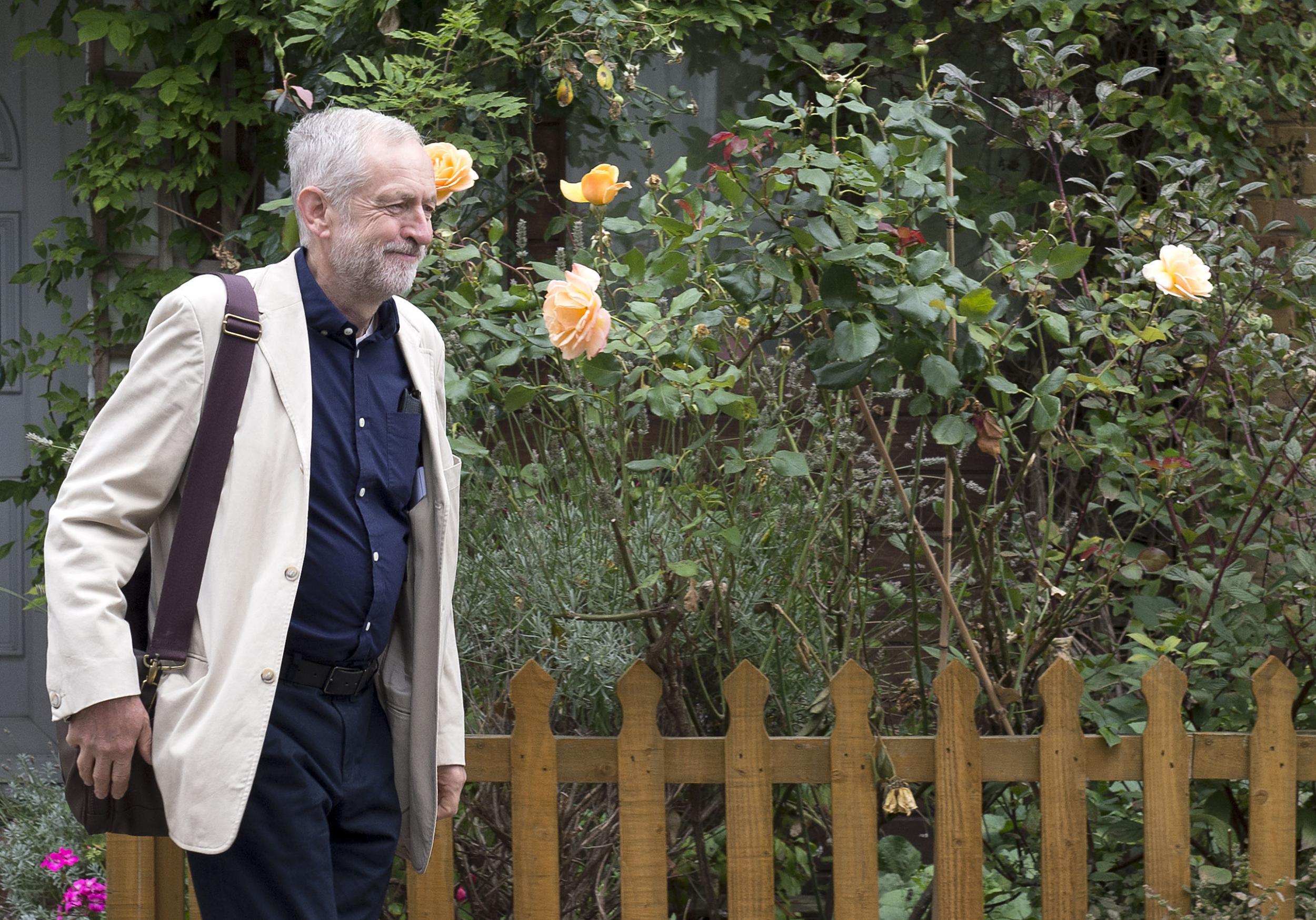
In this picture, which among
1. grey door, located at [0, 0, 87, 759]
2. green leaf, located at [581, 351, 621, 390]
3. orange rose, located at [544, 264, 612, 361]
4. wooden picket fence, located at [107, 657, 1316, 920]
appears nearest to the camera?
orange rose, located at [544, 264, 612, 361]

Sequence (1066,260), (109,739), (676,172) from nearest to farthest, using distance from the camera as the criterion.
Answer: (109,739)
(1066,260)
(676,172)

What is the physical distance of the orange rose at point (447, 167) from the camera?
2350 mm

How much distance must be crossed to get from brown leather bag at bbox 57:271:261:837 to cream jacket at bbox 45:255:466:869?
0.05 ft

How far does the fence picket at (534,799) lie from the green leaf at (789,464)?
0.60 m

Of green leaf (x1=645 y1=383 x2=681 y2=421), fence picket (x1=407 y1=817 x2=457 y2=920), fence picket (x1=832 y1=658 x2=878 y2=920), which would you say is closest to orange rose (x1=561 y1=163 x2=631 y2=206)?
green leaf (x1=645 y1=383 x2=681 y2=421)

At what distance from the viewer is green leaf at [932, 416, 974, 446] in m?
2.22

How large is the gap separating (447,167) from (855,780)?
1.39 metres

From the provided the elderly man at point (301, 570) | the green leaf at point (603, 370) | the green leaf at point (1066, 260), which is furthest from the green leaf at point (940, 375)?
the elderly man at point (301, 570)

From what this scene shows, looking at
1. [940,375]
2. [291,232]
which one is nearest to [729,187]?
[940,375]

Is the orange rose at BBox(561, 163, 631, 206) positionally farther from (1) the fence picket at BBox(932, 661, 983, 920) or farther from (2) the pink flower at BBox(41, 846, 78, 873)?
(2) the pink flower at BBox(41, 846, 78, 873)

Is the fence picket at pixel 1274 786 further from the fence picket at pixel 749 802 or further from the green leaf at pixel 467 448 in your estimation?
the green leaf at pixel 467 448

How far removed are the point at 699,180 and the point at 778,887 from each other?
2.55 meters

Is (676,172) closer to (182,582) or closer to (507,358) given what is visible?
(507,358)

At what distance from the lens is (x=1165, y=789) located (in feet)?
8.07
